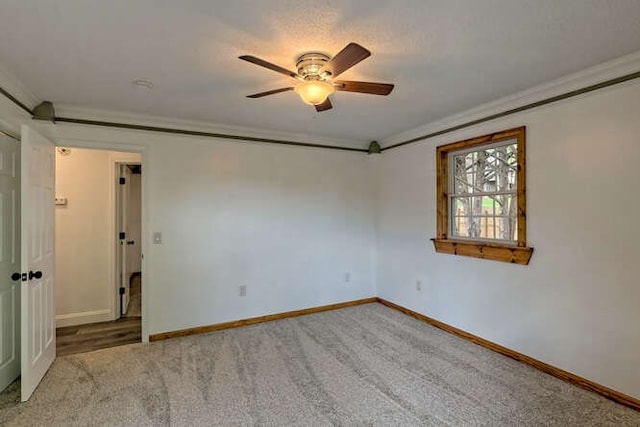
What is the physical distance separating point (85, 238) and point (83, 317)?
98cm

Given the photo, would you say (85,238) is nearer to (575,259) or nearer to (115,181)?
(115,181)

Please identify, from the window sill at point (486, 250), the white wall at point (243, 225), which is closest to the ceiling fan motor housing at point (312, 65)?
the white wall at point (243, 225)

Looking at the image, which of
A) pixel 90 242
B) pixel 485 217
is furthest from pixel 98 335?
pixel 485 217

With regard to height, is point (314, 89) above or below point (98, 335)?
above

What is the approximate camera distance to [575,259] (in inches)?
102

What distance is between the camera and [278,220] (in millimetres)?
4160

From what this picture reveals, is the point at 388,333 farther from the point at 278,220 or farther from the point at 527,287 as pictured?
the point at 278,220

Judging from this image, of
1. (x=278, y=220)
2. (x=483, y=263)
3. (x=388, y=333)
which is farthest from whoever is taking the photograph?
(x=278, y=220)

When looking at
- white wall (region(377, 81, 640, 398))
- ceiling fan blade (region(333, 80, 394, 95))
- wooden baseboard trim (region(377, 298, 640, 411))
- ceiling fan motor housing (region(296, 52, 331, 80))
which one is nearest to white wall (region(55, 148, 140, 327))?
ceiling fan motor housing (region(296, 52, 331, 80))

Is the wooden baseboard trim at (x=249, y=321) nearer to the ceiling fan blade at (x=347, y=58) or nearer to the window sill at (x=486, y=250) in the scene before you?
the window sill at (x=486, y=250)

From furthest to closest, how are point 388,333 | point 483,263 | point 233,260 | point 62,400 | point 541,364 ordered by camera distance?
point 233,260
point 388,333
point 483,263
point 541,364
point 62,400

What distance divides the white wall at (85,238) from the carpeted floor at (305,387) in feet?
3.73

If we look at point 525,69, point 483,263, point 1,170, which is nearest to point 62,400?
point 1,170

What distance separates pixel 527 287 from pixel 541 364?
650 millimetres
